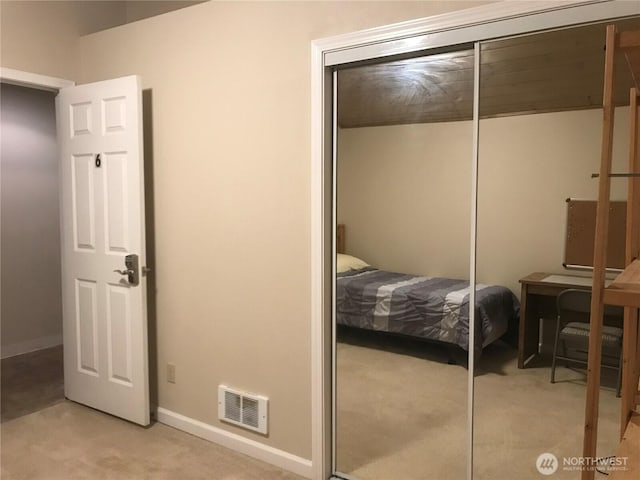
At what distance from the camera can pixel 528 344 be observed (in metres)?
2.49

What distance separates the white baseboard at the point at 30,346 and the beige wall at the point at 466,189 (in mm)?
3525

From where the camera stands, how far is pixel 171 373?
3.24 m

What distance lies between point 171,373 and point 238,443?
64 cm

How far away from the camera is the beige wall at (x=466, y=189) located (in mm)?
2248

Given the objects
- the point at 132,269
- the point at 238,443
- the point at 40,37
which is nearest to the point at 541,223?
the point at 238,443

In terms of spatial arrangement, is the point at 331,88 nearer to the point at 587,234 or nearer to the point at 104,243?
the point at 587,234

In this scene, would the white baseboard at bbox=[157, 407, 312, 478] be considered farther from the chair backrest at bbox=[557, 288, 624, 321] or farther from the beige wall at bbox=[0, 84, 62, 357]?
the beige wall at bbox=[0, 84, 62, 357]

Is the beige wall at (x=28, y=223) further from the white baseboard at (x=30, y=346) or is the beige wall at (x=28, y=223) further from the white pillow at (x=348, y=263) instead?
the white pillow at (x=348, y=263)

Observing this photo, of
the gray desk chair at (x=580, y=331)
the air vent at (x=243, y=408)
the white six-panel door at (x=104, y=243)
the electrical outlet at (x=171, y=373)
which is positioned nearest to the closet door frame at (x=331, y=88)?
the air vent at (x=243, y=408)

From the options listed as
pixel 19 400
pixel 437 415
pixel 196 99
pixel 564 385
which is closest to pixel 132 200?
pixel 196 99

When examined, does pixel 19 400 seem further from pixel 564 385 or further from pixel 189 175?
pixel 564 385

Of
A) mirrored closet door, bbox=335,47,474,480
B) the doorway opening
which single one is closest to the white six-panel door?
the doorway opening

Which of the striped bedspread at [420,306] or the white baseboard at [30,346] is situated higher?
the striped bedspread at [420,306]

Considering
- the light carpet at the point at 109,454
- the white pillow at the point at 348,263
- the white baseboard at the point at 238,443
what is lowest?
the light carpet at the point at 109,454
